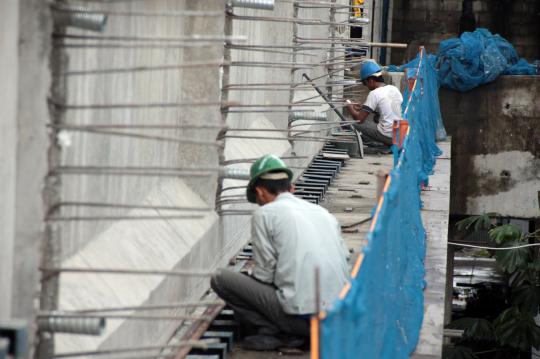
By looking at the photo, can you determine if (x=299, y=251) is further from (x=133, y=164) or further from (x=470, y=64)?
(x=470, y=64)

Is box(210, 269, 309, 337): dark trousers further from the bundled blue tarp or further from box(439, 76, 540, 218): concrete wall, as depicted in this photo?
box(439, 76, 540, 218): concrete wall

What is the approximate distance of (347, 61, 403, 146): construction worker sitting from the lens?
15625 millimetres

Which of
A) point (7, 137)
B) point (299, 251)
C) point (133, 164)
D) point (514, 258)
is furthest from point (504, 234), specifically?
point (7, 137)

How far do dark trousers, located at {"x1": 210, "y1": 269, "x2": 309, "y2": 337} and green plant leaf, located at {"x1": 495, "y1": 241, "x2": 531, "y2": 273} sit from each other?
349 inches

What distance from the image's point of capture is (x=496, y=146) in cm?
2108

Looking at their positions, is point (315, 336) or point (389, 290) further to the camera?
point (389, 290)

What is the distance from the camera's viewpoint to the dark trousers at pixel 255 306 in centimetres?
762

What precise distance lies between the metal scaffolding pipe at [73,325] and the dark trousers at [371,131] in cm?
1106

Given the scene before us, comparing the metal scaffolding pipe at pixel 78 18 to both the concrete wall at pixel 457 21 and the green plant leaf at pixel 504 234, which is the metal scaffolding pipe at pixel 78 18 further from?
the concrete wall at pixel 457 21

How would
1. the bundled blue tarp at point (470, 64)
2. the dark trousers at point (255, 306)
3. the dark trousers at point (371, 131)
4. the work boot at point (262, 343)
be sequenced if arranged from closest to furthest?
the dark trousers at point (255, 306) < the work boot at point (262, 343) < the dark trousers at point (371, 131) < the bundled blue tarp at point (470, 64)

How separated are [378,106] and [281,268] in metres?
8.58

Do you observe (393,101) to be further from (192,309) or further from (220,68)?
(192,309)

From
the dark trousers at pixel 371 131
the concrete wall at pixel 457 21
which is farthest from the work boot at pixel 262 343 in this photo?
the concrete wall at pixel 457 21

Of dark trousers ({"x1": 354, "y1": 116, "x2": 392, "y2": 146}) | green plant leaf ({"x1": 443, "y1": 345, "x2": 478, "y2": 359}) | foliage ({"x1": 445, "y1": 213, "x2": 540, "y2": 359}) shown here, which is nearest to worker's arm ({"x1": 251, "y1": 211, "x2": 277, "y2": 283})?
dark trousers ({"x1": 354, "y1": 116, "x2": 392, "y2": 146})
